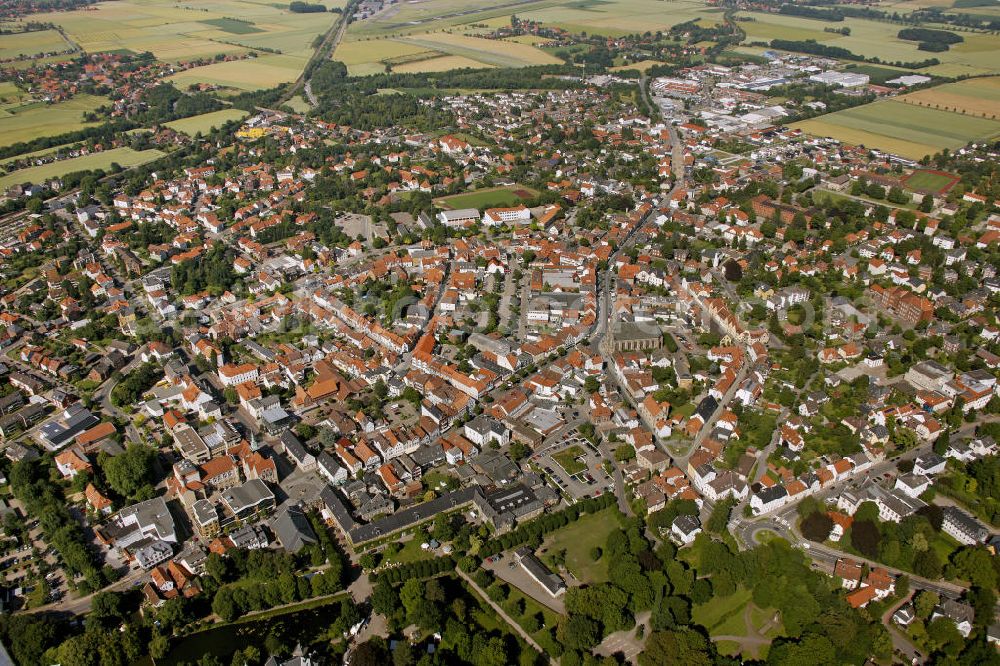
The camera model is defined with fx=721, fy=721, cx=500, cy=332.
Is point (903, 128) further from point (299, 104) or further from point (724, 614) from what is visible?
point (724, 614)

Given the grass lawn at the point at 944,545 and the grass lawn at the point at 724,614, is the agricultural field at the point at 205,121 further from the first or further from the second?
the grass lawn at the point at 944,545

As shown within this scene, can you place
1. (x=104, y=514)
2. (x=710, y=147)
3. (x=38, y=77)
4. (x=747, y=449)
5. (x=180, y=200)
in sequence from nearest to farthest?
1. (x=104, y=514)
2. (x=747, y=449)
3. (x=180, y=200)
4. (x=710, y=147)
5. (x=38, y=77)

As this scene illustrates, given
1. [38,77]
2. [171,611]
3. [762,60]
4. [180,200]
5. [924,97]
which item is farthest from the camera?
[762,60]

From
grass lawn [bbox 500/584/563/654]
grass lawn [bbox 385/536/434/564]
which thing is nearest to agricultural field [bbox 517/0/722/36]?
grass lawn [bbox 385/536/434/564]

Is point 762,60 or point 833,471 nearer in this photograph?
point 833,471

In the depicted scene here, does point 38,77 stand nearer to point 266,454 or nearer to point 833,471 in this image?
point 266,454

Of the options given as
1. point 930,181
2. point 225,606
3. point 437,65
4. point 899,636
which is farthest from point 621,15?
point 225,606

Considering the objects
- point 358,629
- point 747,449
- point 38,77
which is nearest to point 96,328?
point 358,629

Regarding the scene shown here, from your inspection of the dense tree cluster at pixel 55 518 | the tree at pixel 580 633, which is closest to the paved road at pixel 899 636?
the tree at pixel 580 633
